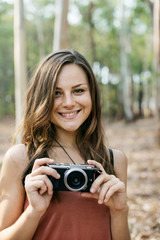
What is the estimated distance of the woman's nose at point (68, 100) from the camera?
180 cm

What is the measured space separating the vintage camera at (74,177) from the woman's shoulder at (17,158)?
0.28 meters

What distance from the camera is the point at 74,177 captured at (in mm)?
1518

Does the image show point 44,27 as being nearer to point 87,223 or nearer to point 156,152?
point 156,152

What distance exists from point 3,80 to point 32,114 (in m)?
22.1

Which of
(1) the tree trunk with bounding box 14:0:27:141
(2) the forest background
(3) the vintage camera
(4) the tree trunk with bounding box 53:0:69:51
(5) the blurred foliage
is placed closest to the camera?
(3) the vintage camera

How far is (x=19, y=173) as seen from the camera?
66.5 inches

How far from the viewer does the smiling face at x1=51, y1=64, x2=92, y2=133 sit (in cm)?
182

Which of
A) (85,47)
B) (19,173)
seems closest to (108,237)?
(19,173)

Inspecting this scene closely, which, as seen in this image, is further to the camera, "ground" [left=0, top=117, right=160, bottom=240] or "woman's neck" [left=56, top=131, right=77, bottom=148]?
"ground" [left=0, top=117, right=160, bottom=240]

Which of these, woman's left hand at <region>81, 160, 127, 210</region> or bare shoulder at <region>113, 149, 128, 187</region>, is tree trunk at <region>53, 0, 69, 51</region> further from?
woman's left hand at <region>81, 160, 127, 210</region>

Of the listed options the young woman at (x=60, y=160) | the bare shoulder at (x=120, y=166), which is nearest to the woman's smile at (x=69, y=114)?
the young woman at (x=60, y=160)

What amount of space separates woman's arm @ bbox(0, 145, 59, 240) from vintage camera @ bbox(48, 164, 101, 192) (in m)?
0.04

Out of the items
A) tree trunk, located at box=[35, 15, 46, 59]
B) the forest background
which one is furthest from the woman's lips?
tree trunk, located at box=[35, 15, 46, 59]

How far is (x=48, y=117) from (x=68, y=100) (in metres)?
0.17
